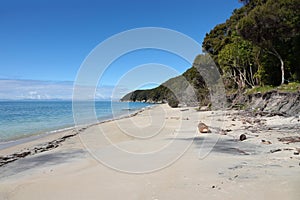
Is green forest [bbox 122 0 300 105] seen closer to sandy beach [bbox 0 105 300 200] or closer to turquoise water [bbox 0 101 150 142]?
sandy beach [bbox 0 105 300 200]

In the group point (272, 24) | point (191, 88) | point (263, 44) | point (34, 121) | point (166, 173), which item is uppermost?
point (272, 24)

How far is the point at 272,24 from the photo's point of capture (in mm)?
22250

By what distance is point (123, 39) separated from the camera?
1130cm

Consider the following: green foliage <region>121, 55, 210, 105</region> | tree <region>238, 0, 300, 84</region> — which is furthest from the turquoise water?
tree <region>238, 0, 300, 84</region>

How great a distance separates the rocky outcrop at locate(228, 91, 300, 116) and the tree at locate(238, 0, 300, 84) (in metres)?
4.85

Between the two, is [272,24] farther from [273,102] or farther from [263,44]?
[273,102]

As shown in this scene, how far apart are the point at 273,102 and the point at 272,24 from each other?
687 centimetres

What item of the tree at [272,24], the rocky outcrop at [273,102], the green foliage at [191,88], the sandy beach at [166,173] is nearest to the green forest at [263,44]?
the tree at [272,24]

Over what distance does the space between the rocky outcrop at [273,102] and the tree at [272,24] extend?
15.9 feet

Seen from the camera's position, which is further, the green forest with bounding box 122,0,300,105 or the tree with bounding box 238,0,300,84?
the green forest with bounding box 122,0,300,105

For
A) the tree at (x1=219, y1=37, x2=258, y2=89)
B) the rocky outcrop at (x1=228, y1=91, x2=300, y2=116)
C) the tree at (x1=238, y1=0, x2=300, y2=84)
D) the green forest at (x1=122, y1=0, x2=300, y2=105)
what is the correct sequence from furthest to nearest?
the tree at (x1=219, y1=37, x2=258, y2=89)
the green forest at (x1=122, y1=0, x2=300, y2=105)
the tree at (x1=238, y1=0, x2=300, y2=84)
the rocky outcrop at (x1=228, y1=91, x2=300, y2=116)

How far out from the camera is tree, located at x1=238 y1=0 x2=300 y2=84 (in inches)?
833

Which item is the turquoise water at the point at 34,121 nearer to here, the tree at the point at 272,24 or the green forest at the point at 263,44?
the green forest at the point at 263,44

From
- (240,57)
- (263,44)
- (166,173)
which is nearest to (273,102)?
(263,44)
